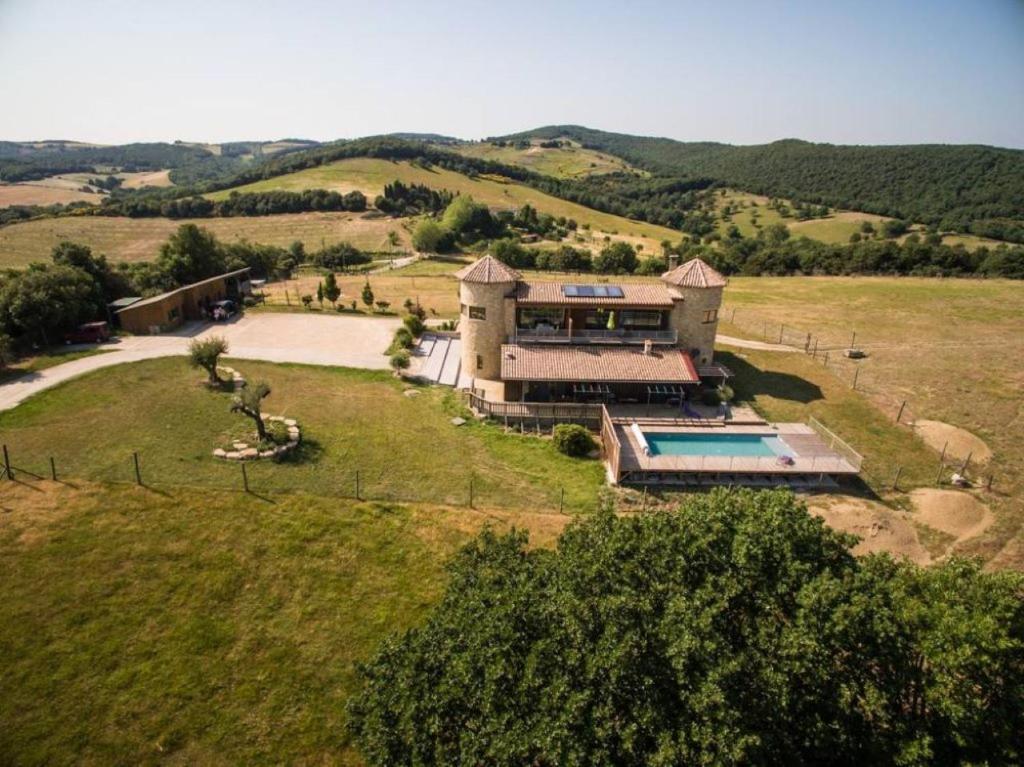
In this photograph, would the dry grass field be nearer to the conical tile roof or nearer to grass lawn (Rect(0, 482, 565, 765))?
the conical tile roof

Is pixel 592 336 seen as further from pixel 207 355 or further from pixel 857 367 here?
pixel 207 355

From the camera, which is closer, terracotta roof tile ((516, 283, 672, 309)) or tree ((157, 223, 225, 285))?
terracotta roof tile ((516, 283, 672, 309))

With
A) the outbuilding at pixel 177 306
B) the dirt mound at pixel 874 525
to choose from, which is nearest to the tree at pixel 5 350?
the outbuilding at pixel 177 306

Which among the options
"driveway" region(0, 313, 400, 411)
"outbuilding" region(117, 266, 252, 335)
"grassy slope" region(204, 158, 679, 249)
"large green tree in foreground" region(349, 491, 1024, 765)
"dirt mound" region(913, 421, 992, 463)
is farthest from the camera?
"grassy slope" region(204, 158, 679, 249)

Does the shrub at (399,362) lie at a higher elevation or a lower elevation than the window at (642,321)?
lower

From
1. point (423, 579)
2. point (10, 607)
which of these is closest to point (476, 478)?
point (423, 579)

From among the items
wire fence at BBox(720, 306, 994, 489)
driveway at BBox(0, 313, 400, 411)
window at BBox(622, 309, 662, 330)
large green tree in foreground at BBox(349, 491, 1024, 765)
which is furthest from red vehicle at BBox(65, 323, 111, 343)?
wire fence at BBox(720, 306, 994, 489)

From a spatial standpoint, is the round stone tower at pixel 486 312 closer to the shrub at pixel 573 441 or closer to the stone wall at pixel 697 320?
the shrub at pixel 573 441
